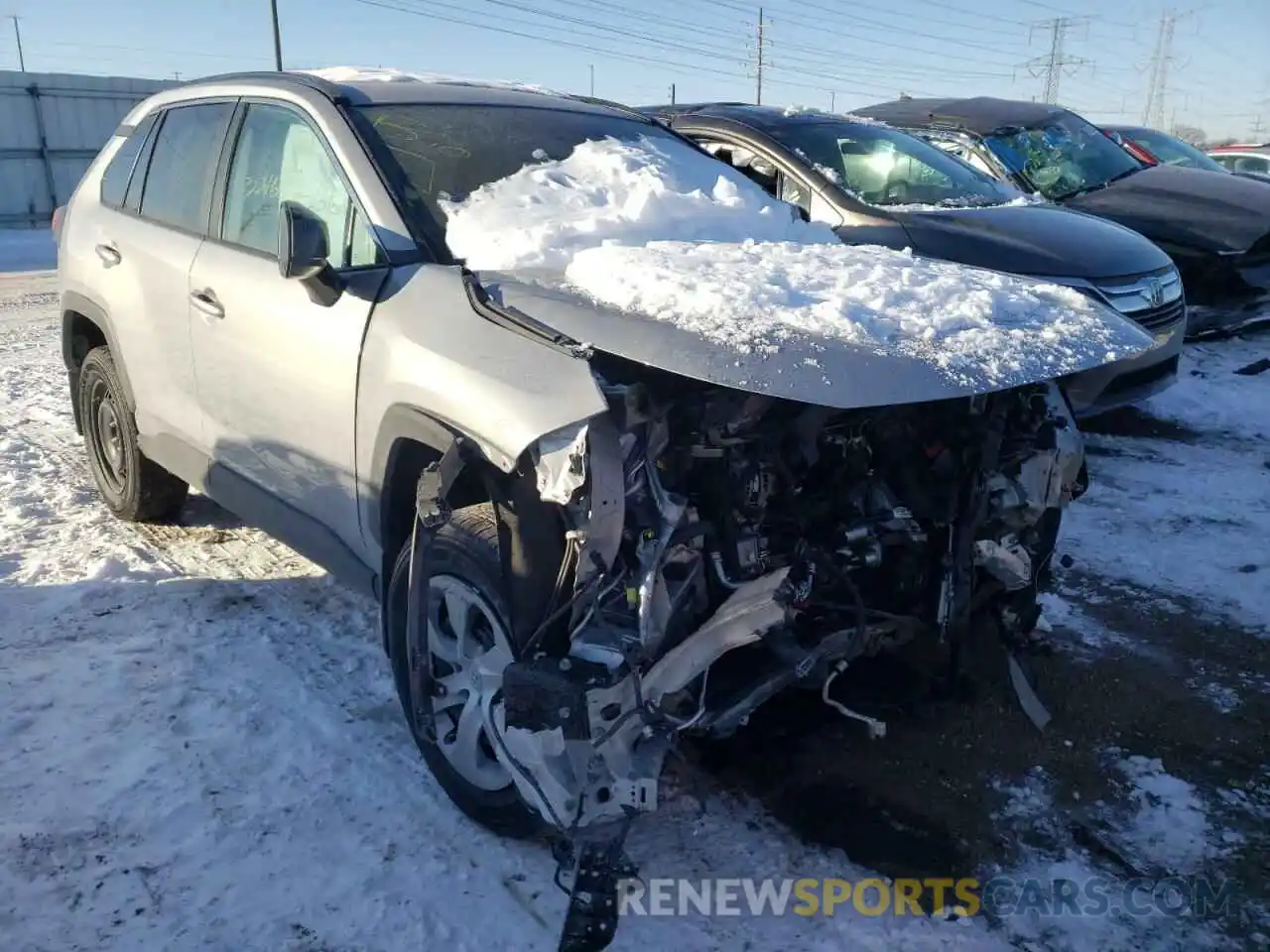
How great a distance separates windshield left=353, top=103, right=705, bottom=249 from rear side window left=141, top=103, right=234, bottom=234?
938 mm

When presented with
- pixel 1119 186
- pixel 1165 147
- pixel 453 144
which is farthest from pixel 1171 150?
pixel 453 144

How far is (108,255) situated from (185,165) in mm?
634

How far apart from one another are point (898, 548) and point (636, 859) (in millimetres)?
Answer: 1157

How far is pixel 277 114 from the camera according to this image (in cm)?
375

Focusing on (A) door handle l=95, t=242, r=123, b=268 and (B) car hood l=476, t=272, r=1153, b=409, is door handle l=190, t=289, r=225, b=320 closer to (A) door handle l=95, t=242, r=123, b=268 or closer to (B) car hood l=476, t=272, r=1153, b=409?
(A) door handle l=95, t=242, r=123, b=268

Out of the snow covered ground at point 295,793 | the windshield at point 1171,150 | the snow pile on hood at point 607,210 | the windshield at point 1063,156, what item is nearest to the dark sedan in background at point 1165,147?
the windshield at point 1171,150

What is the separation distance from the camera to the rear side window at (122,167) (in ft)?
15.4

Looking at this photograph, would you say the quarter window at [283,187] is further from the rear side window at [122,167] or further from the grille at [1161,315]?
the grille at [1161,315]

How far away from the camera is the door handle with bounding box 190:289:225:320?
12.1ft

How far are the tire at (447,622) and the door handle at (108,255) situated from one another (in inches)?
96.2

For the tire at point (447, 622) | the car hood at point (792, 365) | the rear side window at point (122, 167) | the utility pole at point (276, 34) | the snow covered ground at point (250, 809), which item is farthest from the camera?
the utility pole at point (276, 34)

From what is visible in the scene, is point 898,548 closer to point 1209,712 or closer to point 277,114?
point 1209,712

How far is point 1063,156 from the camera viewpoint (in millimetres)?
8953

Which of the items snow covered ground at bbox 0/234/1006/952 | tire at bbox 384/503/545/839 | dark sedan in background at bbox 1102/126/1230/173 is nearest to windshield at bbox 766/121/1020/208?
snow covered ground at bbox 0/234/1006/952
